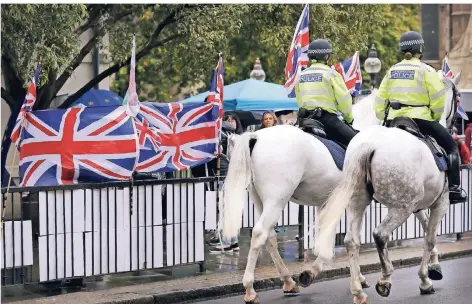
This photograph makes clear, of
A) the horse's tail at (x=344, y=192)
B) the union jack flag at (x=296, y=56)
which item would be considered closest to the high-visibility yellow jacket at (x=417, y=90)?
the horse's tail at (x=344, y=192)

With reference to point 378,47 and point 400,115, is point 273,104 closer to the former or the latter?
point 400,115

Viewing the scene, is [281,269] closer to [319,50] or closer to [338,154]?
[338,154]

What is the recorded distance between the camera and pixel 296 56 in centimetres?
1306

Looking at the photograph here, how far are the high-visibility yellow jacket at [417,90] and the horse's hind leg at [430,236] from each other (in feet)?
3.03

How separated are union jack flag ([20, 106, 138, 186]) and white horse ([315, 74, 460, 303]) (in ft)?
8.24

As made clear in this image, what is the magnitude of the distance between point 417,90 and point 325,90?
1.05 m

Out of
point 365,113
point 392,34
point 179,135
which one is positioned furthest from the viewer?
point 392,34

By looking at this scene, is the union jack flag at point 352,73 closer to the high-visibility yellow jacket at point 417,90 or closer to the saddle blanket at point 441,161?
the high-visibility yellow jacket at point 417,90

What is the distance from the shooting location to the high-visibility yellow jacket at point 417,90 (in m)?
9.83

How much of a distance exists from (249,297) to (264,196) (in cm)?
103

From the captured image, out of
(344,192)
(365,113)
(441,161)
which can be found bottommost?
(344,192)

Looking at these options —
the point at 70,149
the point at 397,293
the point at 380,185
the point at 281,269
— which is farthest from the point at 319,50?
the point at 70,149

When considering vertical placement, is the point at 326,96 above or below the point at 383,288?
above

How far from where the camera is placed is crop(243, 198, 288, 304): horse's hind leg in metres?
9.42
